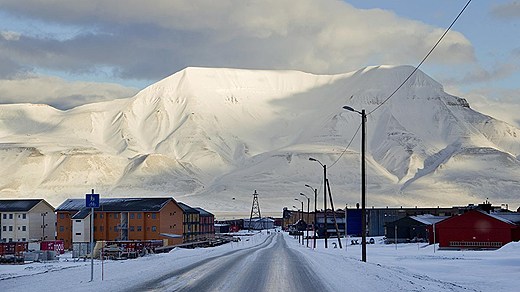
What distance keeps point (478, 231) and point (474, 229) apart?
0.47m

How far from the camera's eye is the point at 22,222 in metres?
106

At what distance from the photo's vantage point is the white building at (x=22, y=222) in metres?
105

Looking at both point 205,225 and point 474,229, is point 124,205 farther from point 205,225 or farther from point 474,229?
point 474,229

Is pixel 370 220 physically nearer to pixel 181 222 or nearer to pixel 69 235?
pixel 181 222

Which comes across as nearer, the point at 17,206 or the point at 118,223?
the point at 118,223

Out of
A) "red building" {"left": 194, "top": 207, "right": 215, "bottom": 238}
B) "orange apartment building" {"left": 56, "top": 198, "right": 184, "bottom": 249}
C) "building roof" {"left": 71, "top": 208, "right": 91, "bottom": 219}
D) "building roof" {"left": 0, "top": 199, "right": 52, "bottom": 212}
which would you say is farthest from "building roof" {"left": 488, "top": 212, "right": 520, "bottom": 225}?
"building roof" {"left": 0, "top": 199, "right": 52, "bottom": 212}

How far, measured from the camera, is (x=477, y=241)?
3319 inches

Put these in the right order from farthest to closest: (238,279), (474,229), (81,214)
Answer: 1. (81,214)
2. (474,229)
3. (238,279)

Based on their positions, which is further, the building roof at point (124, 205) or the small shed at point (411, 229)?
the small shed at point (411, 229)

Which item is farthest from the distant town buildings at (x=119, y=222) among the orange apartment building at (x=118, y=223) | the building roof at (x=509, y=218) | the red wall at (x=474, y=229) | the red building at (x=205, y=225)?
the building roof at (x=509, y=218)

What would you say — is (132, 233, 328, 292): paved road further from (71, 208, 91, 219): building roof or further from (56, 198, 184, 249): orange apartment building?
(56, 198, 184, 249): orange apartment building

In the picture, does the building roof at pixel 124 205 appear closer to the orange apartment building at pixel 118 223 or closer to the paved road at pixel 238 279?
the orange apartment building at pixel 118 223

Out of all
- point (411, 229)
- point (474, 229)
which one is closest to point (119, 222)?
point (411, 229)

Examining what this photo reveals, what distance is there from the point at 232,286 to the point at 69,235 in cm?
7597
